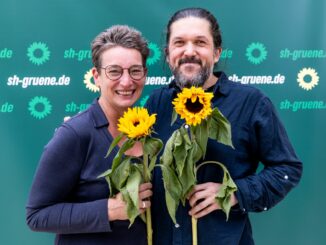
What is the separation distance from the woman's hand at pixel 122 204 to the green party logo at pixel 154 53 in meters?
0.93

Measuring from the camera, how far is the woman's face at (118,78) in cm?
134

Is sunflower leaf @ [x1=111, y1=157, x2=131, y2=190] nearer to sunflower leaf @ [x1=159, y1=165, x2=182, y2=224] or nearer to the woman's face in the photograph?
sunflower leaf @ [x1=159, y1=165, x2=182, y2=224]

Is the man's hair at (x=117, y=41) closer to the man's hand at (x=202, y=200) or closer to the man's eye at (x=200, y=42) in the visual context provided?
the man's eye at (x=200, y=42)

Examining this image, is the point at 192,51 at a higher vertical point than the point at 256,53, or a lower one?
lower

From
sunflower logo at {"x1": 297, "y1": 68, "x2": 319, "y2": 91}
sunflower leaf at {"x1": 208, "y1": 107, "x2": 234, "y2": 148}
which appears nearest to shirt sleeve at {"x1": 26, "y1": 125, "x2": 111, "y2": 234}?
sunflower leaf at {"x1": 208, "y1": 107, "x2": 234, "y2": 148}

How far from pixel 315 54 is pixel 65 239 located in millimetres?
1462

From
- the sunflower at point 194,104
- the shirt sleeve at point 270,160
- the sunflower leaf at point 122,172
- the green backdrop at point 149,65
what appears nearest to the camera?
the sunflower at point 194,104

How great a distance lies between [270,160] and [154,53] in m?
0.90

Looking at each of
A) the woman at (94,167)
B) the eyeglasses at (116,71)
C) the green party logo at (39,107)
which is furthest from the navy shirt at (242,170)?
the green party logo at (39,107)

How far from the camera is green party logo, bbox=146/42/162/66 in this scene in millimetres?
2000

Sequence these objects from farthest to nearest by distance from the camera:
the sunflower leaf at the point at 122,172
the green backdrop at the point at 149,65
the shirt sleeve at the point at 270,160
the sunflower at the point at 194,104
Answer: the green backdrop at the point at 149,65
the shirt sleeve at the point at 270,160
the sunflower leaf at the point at 122,172
the sunflower at the point at 194,104

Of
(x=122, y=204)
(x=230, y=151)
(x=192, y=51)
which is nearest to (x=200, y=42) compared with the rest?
(x=192, y=51)

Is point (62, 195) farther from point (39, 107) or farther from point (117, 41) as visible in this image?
point (39, 107)

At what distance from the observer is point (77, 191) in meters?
1.34
